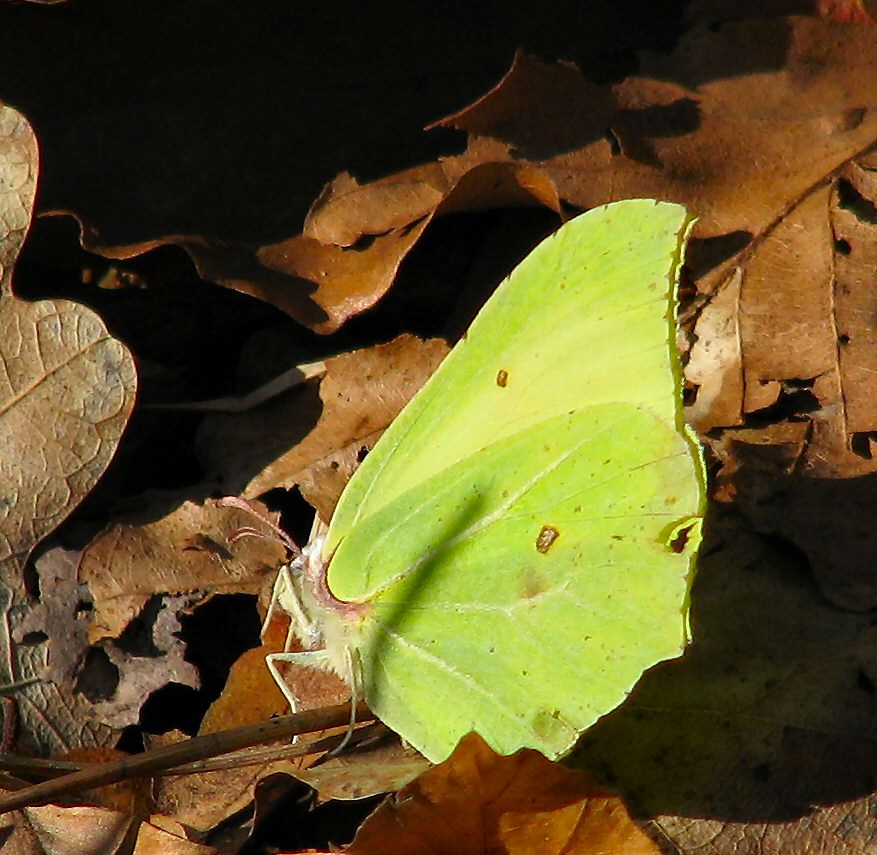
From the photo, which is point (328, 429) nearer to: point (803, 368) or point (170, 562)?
point (170, 562)

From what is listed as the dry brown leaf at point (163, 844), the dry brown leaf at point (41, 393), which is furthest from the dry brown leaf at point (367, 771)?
the dry brown leaf at point (41, 393)

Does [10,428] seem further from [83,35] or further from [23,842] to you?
[83,35]

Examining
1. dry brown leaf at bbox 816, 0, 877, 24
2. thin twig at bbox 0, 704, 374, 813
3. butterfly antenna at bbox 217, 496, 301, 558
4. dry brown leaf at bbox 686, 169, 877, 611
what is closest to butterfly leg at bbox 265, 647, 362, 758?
thin twig at bbox 0, 704, 374, 813

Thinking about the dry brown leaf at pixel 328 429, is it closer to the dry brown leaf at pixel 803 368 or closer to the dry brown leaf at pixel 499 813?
the dry brown leaf at pixel 803 368

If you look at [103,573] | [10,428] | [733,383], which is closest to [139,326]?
[10,428]

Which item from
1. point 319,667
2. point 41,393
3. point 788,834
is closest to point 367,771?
point 319,667

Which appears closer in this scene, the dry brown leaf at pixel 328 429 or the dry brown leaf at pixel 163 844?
the dry brown leaf at pixel 163 844
